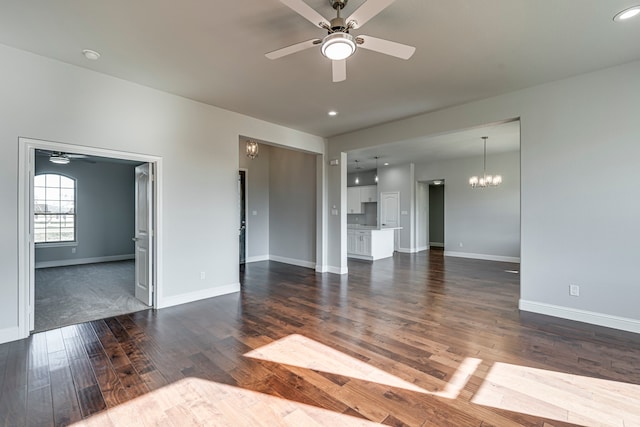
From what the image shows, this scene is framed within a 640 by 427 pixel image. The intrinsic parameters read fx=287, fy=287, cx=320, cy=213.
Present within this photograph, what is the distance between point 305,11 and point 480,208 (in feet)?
26.3

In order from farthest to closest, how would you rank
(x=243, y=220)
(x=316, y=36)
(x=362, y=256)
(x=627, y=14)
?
1. (x=362, y=256)
2. (x=243, y=220)
3. (x=316, y=36)
4. (x=627, y=14)

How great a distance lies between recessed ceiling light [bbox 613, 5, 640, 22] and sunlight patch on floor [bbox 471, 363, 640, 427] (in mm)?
2938

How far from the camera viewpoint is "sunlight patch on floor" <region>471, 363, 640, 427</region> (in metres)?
1.86

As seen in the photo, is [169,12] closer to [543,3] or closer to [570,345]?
[543,3]

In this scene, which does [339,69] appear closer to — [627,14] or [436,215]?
[627,14]

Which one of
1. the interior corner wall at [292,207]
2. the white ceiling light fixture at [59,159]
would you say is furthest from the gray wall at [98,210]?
the interior corner wall at [292,207]

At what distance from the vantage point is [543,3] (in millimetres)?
2227

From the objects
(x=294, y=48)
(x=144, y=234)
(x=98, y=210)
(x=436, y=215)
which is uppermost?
(x=294, y=48)

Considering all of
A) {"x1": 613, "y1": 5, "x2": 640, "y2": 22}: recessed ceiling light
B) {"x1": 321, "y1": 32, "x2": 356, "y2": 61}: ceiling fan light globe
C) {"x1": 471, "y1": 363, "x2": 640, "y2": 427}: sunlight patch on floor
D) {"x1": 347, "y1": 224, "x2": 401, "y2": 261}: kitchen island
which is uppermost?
{"x1": 613, "y1": 5, "x2": 640, "y2": 22}: recessed ceiling light

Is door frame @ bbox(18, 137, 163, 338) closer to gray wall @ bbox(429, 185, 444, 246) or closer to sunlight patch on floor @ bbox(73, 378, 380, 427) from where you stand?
sunlight patch on floor @ bbox(73, 378, 380, 427)

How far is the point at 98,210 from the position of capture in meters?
7.72

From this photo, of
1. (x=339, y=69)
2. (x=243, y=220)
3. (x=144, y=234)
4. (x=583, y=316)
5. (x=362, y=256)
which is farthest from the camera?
(x=362, y=256)

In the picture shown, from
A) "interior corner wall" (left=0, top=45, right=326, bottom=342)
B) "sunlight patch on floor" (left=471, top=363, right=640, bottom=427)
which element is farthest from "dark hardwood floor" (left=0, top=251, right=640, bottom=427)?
"interior corner wall" (left=0, top=45, right=326, bottom=342)

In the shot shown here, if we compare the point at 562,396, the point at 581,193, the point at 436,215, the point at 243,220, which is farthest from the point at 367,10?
the point at 436,215
